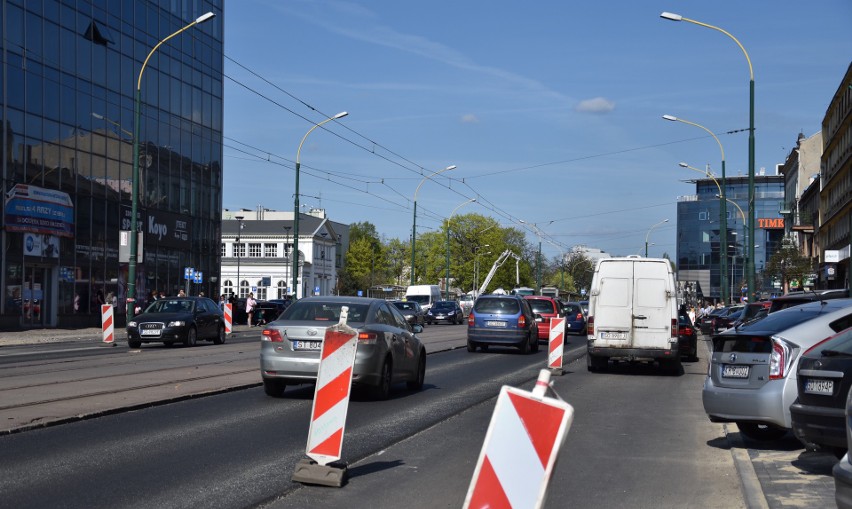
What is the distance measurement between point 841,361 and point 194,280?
49225 mm

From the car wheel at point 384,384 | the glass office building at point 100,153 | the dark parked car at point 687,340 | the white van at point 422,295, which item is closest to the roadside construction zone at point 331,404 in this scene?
the car wheel at point 384,384

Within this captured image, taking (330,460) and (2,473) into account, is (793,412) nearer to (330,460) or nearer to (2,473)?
(330,460)

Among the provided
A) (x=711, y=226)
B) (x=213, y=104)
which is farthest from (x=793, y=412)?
(x=711, y=226)

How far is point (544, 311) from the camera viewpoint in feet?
121

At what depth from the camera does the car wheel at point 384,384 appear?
48.7 feet

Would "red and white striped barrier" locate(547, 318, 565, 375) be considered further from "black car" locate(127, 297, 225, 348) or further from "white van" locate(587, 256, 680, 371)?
"black car" locate(127, 297, 225, 348)

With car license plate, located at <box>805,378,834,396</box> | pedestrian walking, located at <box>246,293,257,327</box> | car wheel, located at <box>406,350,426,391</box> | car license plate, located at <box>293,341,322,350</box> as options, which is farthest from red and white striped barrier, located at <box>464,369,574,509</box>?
pedestrian walking, located at <box>246,293,257,327</box>

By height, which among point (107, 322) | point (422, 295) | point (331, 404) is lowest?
point (107, 322)

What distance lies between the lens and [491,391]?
17.0m

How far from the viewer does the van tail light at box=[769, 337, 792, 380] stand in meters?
10.0

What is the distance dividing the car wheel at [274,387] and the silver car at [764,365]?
21.5ft

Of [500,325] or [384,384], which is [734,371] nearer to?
[384,384]

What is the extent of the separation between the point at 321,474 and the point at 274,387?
7.06 metres

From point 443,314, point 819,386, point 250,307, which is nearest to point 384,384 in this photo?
point 819,386
